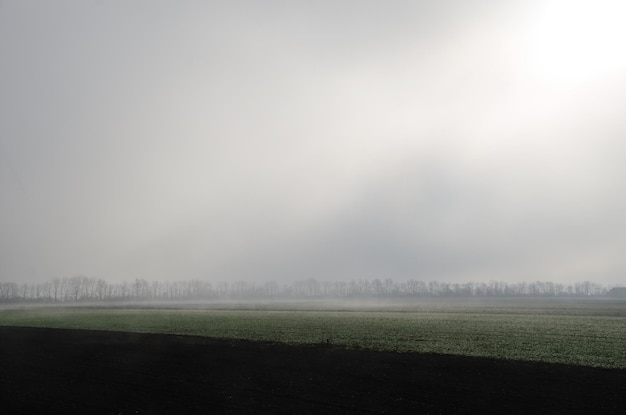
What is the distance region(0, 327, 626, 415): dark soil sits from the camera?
775 inches

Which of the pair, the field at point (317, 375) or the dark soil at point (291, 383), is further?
the field at point (317, 375)

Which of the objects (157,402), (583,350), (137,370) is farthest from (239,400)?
(583,350)

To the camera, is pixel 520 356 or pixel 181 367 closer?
pixel 181 367

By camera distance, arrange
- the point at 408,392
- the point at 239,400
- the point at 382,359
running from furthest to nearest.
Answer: the point at 382,359 → the point at 408,392 → the point at 239,400

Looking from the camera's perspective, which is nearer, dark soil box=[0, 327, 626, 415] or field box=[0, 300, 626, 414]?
dark soil box=[0, 327, 626, 415]

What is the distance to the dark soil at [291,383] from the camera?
19.7m

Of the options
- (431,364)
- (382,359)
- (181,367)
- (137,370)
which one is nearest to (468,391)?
(431,364)

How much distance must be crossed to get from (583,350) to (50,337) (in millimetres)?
56760

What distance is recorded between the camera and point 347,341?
40812 millimetres

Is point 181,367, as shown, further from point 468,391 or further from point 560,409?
point 560,409

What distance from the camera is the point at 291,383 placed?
2400 centimetres

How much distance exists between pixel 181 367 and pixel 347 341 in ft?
58.2

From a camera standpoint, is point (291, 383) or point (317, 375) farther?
point (317, 375)

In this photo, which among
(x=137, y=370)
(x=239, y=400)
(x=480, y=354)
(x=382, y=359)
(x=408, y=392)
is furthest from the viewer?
(x=480, y=354)
